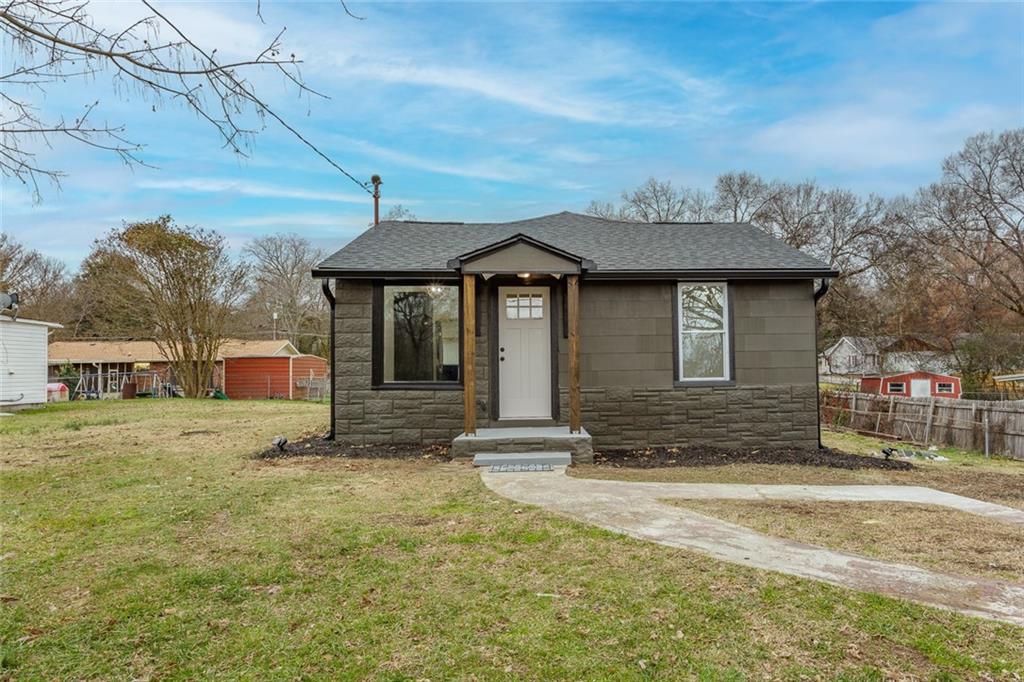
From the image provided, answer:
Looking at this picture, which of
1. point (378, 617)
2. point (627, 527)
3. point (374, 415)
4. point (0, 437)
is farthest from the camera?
point (0, 437)

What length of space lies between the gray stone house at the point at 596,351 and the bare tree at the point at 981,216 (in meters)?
22.0

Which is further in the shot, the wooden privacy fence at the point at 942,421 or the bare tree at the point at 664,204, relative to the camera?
the bare tree at the point at 664,204

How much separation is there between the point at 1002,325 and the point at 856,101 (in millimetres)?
16973

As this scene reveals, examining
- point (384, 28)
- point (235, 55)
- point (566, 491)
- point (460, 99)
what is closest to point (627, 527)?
point (566, 491)

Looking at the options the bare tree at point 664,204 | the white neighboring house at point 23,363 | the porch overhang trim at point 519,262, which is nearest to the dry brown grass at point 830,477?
the porch overhang trim at point 519,262

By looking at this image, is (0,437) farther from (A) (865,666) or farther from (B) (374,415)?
(A) (865,666)

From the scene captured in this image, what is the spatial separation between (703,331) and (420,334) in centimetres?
429

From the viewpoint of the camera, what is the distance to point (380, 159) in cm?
739

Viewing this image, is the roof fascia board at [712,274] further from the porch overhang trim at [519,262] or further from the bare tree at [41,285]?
the bare tree at [41,285]

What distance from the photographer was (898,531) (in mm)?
4336

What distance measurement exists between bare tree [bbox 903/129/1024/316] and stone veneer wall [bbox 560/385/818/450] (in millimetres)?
22645

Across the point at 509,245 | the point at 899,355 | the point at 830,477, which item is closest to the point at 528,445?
the point at 509,245

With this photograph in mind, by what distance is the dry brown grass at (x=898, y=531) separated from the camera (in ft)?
12.1

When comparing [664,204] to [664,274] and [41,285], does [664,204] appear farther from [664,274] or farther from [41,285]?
[41,285]
